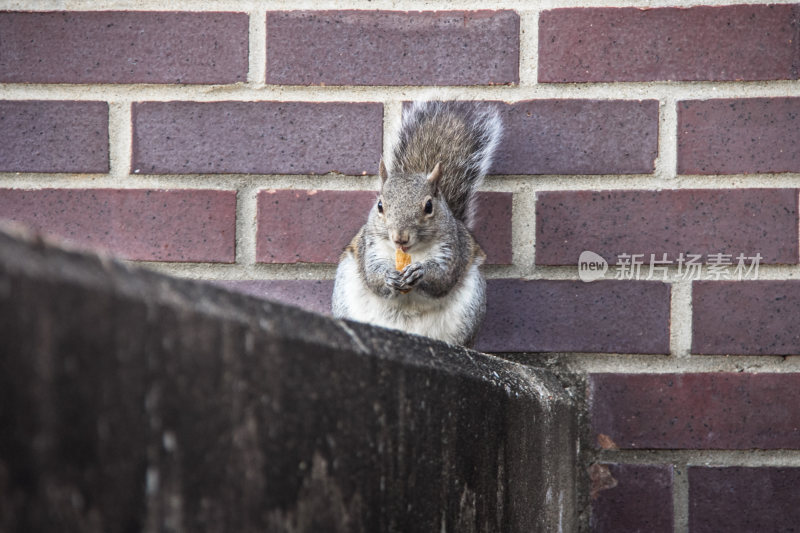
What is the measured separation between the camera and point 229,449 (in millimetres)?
342

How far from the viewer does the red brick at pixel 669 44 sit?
1.12m

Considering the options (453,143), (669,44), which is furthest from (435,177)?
(669,44)

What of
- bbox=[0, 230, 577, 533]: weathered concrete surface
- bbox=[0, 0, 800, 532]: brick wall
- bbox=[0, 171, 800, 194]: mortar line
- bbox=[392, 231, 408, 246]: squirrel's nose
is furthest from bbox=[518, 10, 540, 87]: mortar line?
bbox=[0, 230, 577, 533]: weathered concrete surface

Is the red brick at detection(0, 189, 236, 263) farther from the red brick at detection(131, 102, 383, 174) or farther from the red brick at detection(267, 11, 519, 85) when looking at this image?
the red brick at detection(267, 11, 519, 85)

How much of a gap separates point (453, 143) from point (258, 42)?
31 centimetres

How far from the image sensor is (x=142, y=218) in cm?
115

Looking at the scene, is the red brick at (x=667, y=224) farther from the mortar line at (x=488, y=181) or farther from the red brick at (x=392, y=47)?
the red brick at (x=392, y=47)

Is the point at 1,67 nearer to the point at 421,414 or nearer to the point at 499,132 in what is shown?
the point at 499,132

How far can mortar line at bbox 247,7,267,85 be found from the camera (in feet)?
3.80

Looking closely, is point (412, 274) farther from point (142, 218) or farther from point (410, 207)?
point (142, 218)

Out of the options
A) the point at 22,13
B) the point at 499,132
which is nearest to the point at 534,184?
the point at 499,132

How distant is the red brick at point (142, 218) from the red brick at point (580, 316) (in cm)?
40

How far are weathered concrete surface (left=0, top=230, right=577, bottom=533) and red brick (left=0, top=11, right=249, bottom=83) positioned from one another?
2.32 ft

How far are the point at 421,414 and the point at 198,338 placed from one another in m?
0.25
